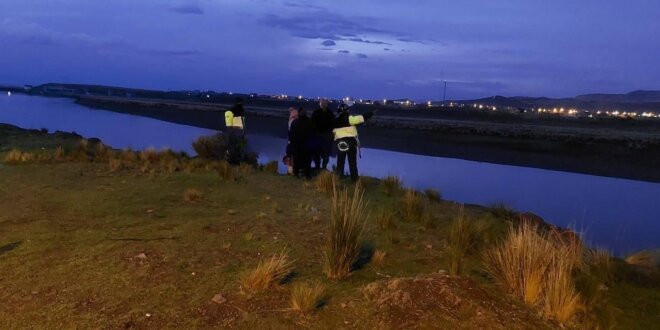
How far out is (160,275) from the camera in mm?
7070

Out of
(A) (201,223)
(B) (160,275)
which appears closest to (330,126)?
(A) (201,223)

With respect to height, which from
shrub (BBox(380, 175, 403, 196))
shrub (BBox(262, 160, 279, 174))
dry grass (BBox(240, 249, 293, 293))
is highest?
dry grass (BBox(240, 249, 293, 293))

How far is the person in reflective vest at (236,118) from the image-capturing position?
741 inches

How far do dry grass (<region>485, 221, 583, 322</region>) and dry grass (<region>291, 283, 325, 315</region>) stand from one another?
6.21ft

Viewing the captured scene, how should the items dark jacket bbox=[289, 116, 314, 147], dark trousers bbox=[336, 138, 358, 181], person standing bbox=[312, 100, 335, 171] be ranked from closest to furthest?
dark trousers bbox=[336, 138, 358, 181]
dark jacket bbox=[289, 116, 314, 147]
person standing bbox=[312, 100, 335, 171]

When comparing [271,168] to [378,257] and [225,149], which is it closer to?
[225,149]

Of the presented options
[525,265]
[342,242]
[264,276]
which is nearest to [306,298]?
[264,276]

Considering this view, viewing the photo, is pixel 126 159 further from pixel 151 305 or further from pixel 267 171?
pixel 151 305

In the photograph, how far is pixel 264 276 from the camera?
668cm

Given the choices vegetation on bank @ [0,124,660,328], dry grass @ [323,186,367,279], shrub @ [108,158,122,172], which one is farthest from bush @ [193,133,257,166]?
dry grass @ [323,186,367,279]

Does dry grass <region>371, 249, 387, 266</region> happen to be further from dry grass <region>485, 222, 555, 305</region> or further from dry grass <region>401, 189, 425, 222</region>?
dry grass <region>401, 189, 425, 222</region>

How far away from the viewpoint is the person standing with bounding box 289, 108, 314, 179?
16000 mm

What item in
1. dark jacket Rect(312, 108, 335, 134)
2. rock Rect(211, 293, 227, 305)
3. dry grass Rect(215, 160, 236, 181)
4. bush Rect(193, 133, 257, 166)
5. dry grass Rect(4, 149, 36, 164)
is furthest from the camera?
bush Rect(193, 133, 257, 166)

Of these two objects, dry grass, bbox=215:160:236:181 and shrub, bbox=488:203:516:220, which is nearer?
shrub, bbox=488:203:516:220
